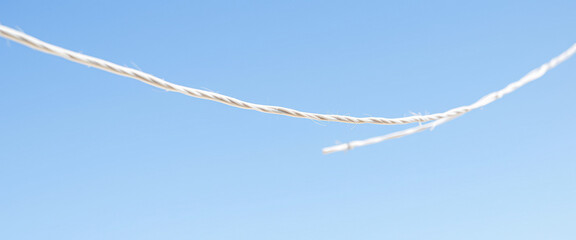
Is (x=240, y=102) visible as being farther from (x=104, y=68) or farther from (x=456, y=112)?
(x=456, y=112)

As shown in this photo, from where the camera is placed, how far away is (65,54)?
980mm

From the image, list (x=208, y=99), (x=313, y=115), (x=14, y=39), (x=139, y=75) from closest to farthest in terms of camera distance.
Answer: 1. (x=14, y=39)
2. (x=139, y=75)
3. (x=208, y=99)
4. (x=313, y=115)

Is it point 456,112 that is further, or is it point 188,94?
point 456,112

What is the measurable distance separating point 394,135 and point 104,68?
0.50 metres

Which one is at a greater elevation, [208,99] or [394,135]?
[208,99]

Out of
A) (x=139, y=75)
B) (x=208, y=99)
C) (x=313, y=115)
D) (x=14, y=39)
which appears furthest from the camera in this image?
(x=313, y=115)

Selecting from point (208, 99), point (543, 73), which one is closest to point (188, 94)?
point (208, 99)

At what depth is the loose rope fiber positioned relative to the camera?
3.11 ft

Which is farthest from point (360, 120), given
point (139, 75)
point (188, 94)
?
point (139, 75)

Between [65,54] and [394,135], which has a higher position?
[65,54]

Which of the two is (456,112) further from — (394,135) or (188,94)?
(188,94)

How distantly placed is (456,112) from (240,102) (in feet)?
1.44

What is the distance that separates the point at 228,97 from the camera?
1.16 meters

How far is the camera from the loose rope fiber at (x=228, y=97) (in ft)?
3.11
